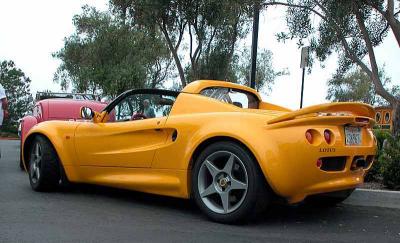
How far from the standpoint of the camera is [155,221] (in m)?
4.94

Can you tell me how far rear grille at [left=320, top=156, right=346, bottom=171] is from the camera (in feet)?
15.2

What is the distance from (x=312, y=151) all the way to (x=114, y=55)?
94.5ft

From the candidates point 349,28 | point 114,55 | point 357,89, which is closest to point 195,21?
point 349,28

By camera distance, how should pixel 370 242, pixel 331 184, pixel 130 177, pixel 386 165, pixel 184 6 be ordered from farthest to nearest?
pixel 184 6
pixel 386 165
pixel 130 177
pixel 331 184
pixel 370 242

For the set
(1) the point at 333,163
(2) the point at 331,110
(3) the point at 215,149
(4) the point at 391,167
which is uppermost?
(2) the point at 331,110

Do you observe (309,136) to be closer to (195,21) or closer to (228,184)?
(228,184)

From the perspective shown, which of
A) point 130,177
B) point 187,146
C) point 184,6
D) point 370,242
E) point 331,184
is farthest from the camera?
point 184,6

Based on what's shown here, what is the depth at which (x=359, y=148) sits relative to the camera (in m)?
4.91

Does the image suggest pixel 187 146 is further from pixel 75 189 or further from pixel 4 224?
pixel 75 189

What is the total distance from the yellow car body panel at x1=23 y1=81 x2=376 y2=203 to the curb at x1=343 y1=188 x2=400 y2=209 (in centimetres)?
98

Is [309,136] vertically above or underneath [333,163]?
above

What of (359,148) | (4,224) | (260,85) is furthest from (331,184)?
(260,85)

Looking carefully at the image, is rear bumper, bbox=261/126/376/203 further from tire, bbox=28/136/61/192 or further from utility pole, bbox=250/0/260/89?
utility pole, bbox=250/0/260/89

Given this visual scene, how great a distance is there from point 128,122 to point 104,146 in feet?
1.37
